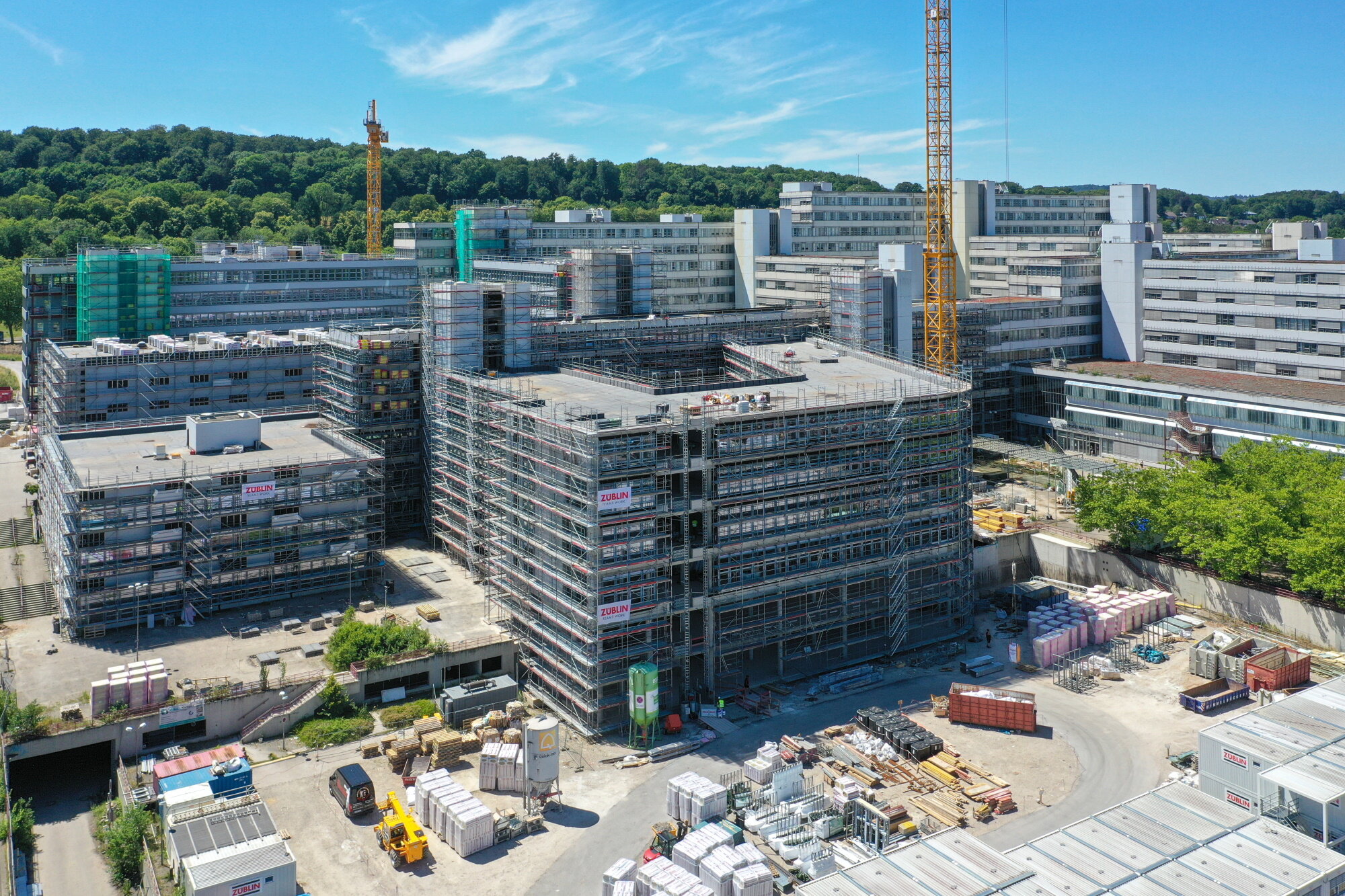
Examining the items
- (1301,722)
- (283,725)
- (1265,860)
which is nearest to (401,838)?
(283,725)

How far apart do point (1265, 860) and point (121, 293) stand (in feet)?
375

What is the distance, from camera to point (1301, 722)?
49656mm

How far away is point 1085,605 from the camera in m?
73.4

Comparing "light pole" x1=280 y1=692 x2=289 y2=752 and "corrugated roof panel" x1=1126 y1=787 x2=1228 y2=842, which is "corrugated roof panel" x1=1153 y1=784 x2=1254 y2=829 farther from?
"light pole" x1=280 y1=692 x2=289 y2=752

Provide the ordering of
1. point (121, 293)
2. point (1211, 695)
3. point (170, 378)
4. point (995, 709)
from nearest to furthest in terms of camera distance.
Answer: point (995, 709) < point (1211, 695) < point (170, 378) < point (121, 293)

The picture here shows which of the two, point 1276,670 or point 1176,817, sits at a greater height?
point 1276,670

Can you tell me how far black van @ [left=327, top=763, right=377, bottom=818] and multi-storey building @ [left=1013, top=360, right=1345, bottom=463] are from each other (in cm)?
6427

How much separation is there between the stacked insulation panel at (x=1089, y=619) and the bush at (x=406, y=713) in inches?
1374

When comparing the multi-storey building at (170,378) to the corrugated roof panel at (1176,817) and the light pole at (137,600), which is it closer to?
the light pole at (137,600)

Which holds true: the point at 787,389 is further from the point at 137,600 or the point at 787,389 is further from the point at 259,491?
the point at 137,600

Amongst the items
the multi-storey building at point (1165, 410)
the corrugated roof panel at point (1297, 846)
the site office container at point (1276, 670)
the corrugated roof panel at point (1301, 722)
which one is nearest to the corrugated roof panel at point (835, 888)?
the corrugated roof panel at point (1297, 846)

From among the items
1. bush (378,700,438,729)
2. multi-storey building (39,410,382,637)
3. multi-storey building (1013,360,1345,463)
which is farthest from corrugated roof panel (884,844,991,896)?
multi-storey building (1013,360,1345,463)

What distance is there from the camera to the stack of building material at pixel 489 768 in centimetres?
5406

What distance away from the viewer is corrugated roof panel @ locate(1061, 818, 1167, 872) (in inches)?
1590
